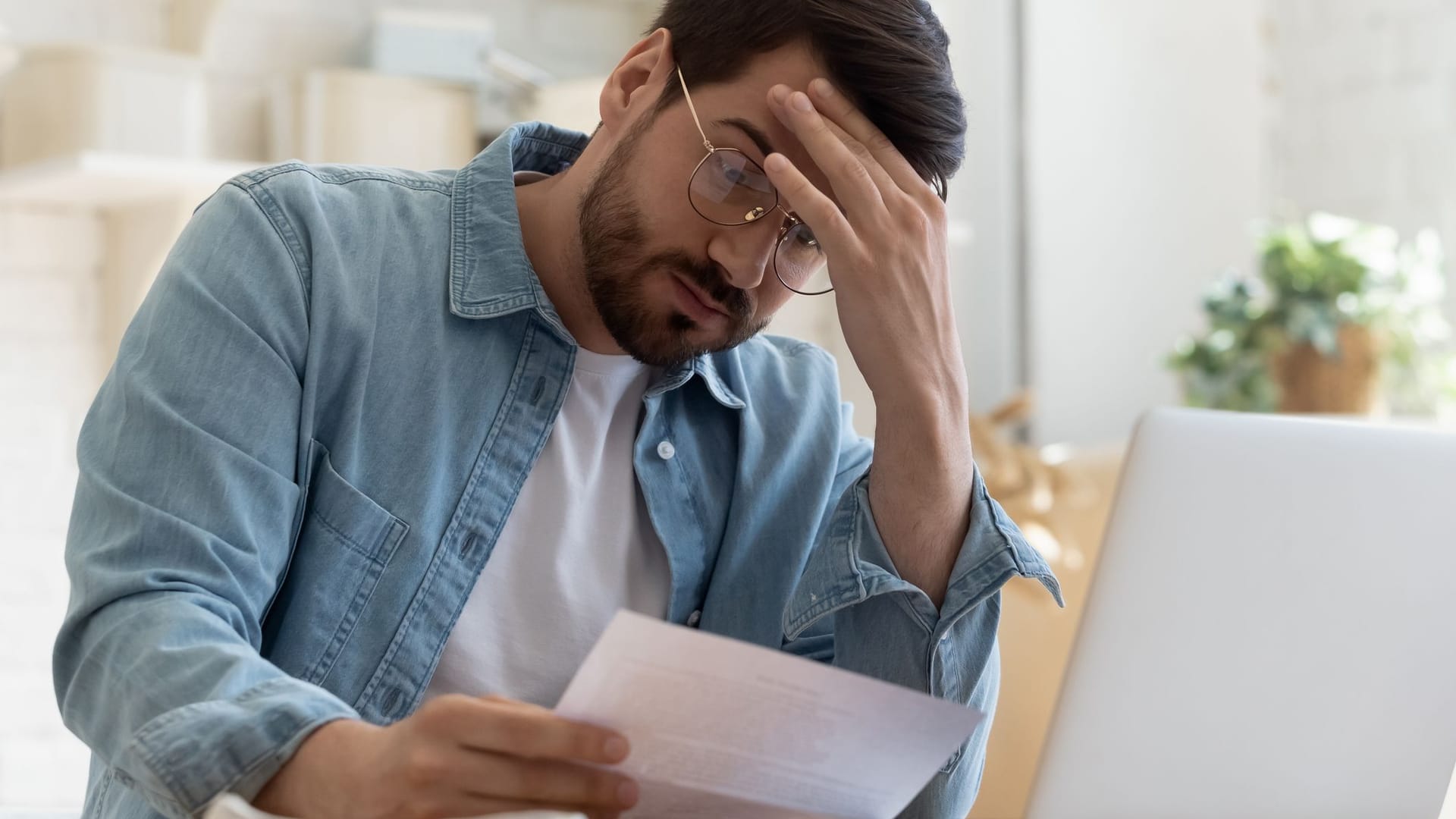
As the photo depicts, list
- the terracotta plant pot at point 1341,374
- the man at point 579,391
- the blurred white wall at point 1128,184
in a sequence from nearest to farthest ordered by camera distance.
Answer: the man at point 579,391 < the terracotta plant pot at point 1341,374 < the blurred white wall at point 1128,184

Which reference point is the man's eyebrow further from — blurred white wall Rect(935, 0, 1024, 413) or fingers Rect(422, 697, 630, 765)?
blurred white wall Rect(935, 0, 1024, 413)

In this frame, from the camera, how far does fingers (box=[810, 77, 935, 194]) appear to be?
3.28ft

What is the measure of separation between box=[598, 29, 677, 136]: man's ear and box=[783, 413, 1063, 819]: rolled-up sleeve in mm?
338

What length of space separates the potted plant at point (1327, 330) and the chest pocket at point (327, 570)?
5.43ft

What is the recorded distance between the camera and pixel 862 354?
1.04 meters

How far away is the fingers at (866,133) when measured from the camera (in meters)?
1.00

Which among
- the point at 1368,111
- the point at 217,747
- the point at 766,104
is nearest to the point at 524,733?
the point at 217,747

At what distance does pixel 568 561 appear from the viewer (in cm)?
106

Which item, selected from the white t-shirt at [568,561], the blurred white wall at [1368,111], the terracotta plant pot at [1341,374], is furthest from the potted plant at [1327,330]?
the white t-shirt at [568,561]

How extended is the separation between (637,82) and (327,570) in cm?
46

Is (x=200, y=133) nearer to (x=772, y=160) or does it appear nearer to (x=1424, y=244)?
(x=772, y=160)

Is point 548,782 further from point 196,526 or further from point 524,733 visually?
point 196,526

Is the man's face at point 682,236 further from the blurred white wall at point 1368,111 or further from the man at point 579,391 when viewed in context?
the blurred white wall at point 1368,111

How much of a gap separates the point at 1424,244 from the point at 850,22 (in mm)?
1725
